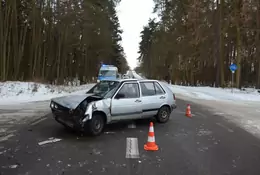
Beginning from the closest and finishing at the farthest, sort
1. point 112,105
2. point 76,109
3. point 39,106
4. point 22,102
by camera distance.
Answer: point 76,109, point 112,105, point 39,106, point 22,102

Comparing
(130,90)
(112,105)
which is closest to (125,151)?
(112,105)

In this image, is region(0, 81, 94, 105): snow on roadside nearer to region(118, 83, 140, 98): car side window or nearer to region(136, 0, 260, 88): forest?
region(118, 83, 140, 98): car side window

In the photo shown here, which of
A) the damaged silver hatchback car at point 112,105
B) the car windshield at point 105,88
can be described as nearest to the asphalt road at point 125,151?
the damaged silver hatchback car at point 112,105

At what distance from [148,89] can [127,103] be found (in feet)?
4.39

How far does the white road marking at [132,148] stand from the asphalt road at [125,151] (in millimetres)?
71

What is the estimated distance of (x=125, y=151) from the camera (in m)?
6.16

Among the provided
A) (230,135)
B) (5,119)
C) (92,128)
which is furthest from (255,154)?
(5,119)

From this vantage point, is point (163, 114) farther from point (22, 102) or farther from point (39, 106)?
point (22, 102)

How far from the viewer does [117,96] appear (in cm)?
821

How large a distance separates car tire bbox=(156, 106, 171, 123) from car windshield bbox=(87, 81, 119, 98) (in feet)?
7.01

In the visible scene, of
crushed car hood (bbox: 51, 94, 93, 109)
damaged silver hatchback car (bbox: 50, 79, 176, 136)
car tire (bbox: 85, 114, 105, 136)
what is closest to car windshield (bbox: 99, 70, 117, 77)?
damaged silver hatchback car (bbox: 50, 79, 176, 136)

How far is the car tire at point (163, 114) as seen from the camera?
9.80m

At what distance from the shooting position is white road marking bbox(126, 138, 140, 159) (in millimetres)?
5789

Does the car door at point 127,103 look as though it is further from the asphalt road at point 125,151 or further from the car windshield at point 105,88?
the asphalt road at point 125,151
